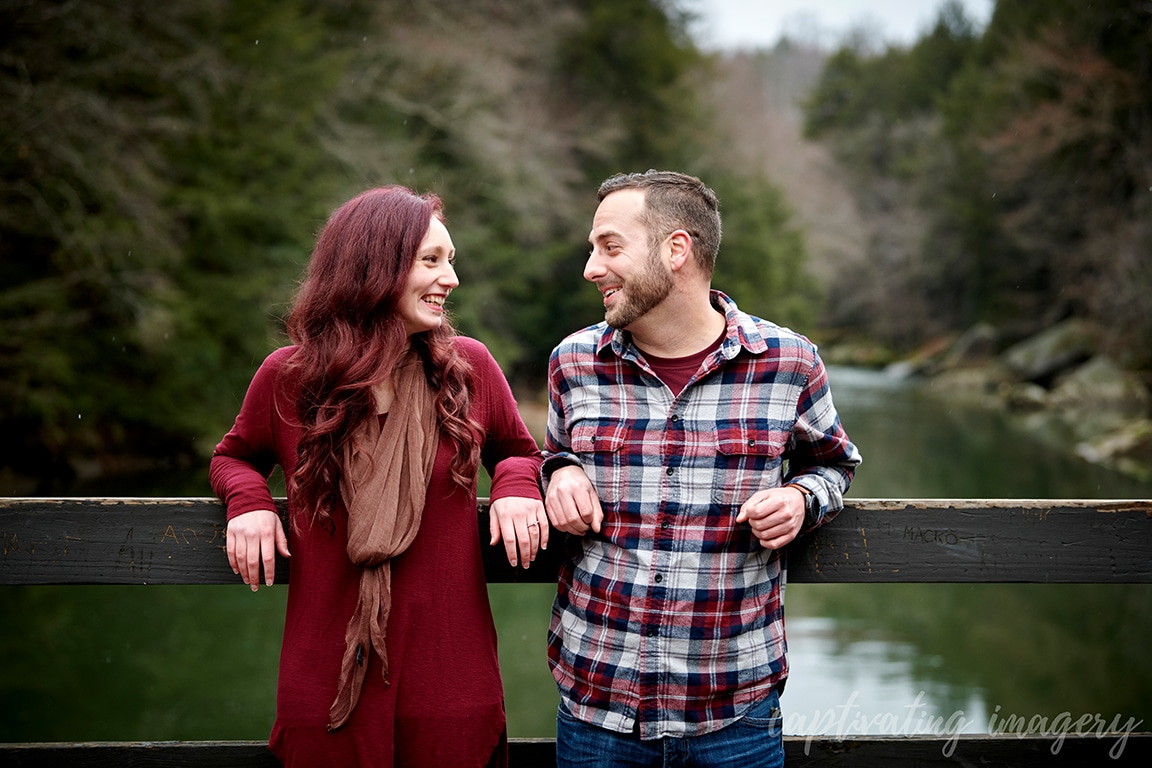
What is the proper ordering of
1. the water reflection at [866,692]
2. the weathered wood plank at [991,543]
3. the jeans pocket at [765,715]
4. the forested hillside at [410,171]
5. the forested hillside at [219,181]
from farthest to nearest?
the forested hillside at [410,171]
the forested hillside at [219,181]
the water reflection at [866,692]
the weathered wood plank at [991,543]
the jeans pocket at [765,715]

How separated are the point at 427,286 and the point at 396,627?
716 millimetres

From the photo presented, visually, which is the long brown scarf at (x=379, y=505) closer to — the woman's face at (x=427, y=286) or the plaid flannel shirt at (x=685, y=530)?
the woman's face at (x=427, y=286)

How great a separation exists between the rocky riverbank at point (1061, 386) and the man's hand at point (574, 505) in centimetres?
1430

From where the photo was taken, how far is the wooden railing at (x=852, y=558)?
2.32m

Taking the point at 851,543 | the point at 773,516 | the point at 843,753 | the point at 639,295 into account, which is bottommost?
the point at 843,753

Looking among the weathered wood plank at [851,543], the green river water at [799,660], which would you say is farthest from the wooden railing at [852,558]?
the green river water at [799,660]

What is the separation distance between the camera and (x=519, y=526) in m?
2.11

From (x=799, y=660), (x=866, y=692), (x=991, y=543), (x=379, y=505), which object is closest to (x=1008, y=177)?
(x=799, y=660)

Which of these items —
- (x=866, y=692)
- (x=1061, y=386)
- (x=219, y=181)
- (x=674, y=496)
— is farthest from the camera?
(x=1061, y=386)

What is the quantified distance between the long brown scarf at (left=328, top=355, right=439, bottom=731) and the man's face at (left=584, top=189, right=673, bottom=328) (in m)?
0.46

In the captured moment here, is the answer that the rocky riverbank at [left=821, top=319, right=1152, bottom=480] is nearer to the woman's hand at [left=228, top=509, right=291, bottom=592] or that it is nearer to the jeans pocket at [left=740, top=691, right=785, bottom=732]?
the jeans pocket at [left=740, top=691, right=785, bottom=732]

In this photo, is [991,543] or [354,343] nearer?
[354,343]

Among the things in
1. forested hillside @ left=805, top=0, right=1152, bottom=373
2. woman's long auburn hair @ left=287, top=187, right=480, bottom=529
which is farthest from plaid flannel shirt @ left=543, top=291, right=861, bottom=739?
forested hillside @ left=805, top=0, right=1152, bottom=373

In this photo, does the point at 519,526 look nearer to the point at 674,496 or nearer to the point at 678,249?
the point at 674,496
